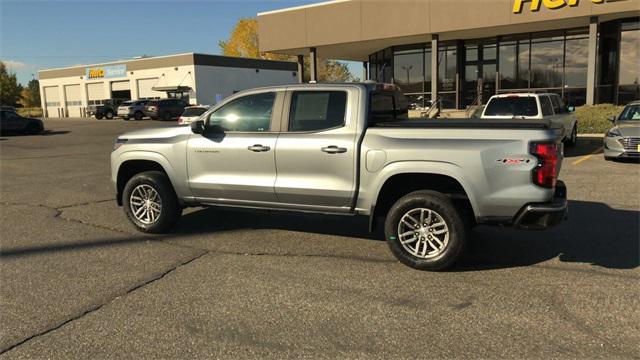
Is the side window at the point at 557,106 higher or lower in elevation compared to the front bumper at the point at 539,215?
higher

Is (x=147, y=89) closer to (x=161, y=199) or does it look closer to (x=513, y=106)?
(x=513, y=106)

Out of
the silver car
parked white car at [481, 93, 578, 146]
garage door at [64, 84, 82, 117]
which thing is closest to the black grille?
the silver car

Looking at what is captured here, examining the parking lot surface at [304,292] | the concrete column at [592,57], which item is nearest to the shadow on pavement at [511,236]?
the parking lot surface at [304,292]

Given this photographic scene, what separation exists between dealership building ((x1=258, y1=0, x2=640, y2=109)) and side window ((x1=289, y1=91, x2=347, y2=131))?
17.1 m

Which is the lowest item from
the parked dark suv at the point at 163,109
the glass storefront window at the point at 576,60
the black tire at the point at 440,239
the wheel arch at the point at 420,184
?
the black tire at the point at 440,239

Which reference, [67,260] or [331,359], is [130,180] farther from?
[331,359]

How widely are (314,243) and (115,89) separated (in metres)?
57.1

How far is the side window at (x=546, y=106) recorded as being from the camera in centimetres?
1226

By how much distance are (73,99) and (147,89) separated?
1495 cm

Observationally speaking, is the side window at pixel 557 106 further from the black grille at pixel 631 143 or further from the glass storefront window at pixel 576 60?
the glass storefront window at pixel 576 60

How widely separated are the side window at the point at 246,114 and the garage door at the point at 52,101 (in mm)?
65373

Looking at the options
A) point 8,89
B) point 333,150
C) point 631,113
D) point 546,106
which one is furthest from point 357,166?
point 8,89

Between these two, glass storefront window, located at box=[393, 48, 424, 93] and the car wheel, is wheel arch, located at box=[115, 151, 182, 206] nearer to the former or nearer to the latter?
glass storefront window, located at box=[393, 48, 424, 93]

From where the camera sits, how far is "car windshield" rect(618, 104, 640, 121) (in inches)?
473
